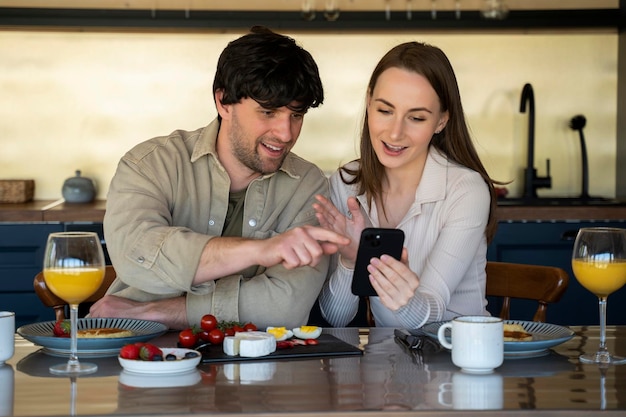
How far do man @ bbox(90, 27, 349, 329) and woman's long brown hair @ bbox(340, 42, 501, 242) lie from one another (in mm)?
182

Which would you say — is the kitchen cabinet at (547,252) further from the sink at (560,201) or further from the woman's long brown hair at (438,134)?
the woman's long brown hair at (438,134)

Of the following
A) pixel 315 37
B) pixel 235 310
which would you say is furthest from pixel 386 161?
pixel 315 37

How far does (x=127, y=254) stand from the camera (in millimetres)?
2055

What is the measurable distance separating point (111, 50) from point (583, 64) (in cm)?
234

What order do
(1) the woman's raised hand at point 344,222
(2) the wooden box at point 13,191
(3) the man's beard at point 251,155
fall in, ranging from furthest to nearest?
(2) the wooden box at point 13,191
(3) the man's beard at point 251,155
(1) the woman's raised hand at point 344,222

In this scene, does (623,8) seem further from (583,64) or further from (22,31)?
(22,31)

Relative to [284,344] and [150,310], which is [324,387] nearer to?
[284,344]

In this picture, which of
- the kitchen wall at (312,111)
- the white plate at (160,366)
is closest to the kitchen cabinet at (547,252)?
the kitchen wall at (312,111)

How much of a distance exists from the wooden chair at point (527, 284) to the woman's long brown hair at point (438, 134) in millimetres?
103

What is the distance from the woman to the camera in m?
2.25

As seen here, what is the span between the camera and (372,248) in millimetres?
1882

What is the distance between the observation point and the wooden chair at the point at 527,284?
7.78 feet

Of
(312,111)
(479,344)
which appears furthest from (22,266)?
(479,344)

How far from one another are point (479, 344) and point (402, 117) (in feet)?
3.09
